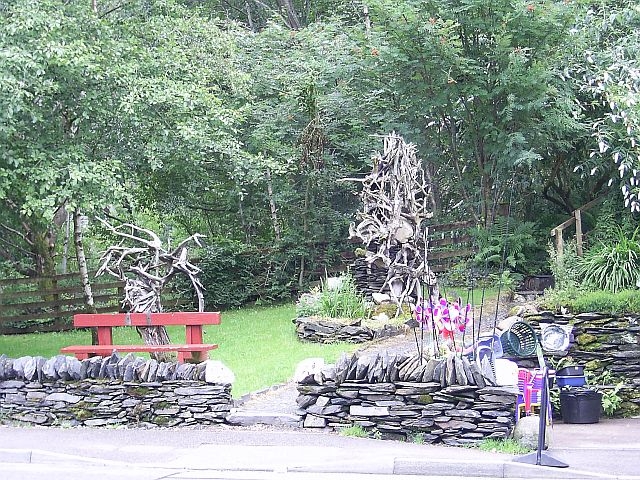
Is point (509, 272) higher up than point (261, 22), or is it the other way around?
point (261, 22)

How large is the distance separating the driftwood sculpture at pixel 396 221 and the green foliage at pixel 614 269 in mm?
4059

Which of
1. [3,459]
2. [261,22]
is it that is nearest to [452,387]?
[3,459]

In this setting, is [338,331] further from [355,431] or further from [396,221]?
[355,431]

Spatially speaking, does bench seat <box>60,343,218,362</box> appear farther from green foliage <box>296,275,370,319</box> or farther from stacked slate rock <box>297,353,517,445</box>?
green foliage <box>296,275,370,319</box>

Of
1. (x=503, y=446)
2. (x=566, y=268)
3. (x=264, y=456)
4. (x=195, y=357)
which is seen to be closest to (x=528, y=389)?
(x=503, y=446)

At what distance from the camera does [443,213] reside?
24.0 m

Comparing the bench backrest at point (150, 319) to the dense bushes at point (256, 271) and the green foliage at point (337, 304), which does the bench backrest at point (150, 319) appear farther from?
the dense bushes at point (256, 271)

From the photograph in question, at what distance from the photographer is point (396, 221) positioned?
684 inches

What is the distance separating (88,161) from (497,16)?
10.6 meters

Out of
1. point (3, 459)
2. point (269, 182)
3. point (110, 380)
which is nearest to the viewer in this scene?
point (3, 459)

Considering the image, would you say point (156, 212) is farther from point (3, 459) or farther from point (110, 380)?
point (3, 459)

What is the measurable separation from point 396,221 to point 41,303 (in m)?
9.57

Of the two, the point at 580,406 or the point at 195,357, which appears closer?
the point at 580,406

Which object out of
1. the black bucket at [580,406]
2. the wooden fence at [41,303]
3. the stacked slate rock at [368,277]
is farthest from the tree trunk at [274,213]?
the black bucket at [580,406]
